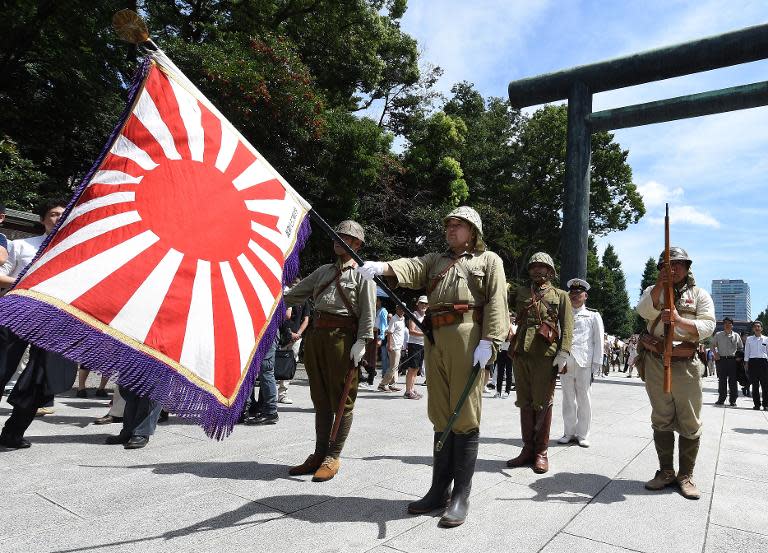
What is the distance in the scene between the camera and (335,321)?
14.0 feet

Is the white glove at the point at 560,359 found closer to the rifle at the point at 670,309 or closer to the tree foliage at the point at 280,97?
the rifle at the point at 670,309

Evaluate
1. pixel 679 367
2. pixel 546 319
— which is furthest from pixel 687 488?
pixel 546 319

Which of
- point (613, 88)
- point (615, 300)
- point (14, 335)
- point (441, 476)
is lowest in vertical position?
point (441, 476)

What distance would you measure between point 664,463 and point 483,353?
211 centimetres

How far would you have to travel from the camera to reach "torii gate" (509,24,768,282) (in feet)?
31.6

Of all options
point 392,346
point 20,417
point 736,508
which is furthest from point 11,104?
point 736,508

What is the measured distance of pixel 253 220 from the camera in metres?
2.97

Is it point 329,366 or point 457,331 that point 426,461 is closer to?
point 329,366

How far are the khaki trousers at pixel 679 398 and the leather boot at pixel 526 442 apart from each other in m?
1.04

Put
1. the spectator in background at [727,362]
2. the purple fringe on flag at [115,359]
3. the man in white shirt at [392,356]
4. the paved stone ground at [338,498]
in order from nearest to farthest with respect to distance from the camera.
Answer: the purple fringe on flag at [115,359] → the paved stone ground at [338,498] → the man in white shirt at [392,356] → the spectator in background at [727,362]

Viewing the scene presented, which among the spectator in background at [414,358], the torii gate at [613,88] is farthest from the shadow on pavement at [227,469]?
the torii gate at [613,88]

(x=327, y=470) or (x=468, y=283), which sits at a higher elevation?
(x=468, y=283)

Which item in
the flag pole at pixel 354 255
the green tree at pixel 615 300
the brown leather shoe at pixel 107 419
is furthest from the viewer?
the green tree at pixel 615 300

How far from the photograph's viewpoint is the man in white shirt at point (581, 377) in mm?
5840
